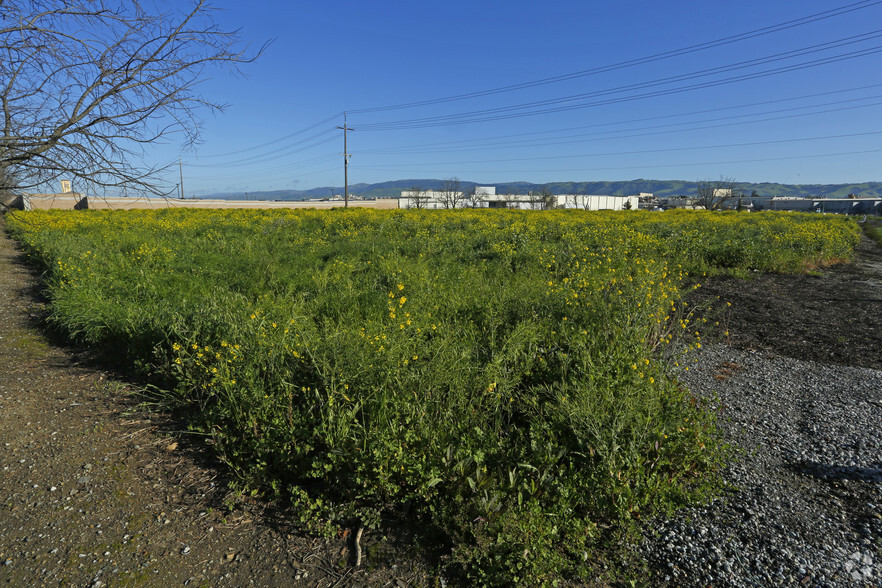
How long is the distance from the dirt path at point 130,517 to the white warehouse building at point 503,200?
3171 inches

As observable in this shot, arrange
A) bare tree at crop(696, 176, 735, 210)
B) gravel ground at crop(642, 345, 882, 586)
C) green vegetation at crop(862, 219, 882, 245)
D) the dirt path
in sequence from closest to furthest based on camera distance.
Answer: the dirt path → gravel ground at crop(642, 345, 882, 586) → green vegetation at crop(862, 219, 882, 245) → bare tree at crop(696, 176, 735, 210)

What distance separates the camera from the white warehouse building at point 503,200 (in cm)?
8681

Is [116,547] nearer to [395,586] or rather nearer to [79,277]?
[395,586]

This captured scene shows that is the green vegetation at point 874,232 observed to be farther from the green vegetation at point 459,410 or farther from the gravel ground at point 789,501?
the green vegetation at point 459,410

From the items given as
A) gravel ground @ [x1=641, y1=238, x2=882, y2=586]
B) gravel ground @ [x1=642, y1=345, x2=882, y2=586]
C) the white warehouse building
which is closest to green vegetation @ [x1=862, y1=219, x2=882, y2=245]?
gravel ground @ [x1=641, y1=238, x2=882, y2=586]

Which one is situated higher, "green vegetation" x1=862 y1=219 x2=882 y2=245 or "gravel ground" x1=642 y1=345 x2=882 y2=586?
"green vegetation" x1=862 y1=219 x2=882 y2=245

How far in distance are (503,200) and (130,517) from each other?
315 feet

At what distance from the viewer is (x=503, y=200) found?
313 feet

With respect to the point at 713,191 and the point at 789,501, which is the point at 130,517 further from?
the point at 713,191

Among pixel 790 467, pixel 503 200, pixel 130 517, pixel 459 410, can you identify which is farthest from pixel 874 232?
pixel 503 200

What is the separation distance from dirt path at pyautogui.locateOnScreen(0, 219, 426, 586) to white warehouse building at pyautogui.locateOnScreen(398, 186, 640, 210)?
8054cm

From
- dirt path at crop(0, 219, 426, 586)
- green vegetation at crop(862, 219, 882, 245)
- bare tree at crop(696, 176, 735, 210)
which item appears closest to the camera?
dirt path at crop(0, 219, 426, 586)

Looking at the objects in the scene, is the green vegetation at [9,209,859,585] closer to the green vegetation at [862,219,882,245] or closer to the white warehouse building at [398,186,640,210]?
the green vegetation at [862,219,882,245]

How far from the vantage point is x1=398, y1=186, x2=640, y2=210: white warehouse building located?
86.8m
